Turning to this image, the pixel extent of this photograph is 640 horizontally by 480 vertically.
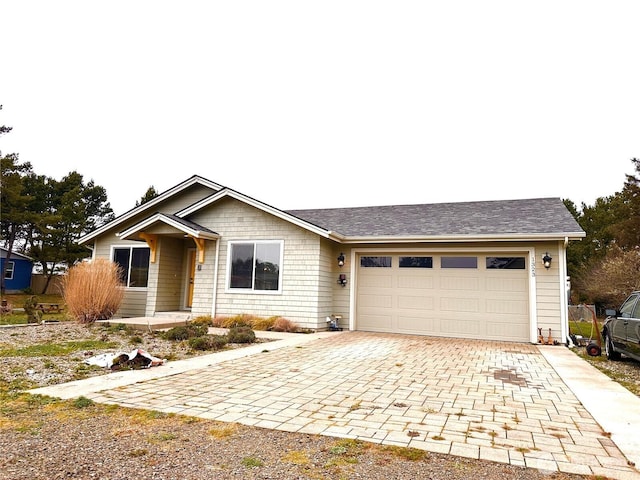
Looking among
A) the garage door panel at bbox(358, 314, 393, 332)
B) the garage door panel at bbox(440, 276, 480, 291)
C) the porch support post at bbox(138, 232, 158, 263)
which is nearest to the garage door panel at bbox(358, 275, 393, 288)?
the garage door panel at bbox(358, 314, 393, 332)

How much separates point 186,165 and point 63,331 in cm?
1974

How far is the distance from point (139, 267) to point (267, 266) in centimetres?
505

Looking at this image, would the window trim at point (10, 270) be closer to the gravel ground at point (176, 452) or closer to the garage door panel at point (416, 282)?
the garage door panel at point (416, 282)

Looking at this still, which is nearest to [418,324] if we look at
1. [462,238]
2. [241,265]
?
[462,238]

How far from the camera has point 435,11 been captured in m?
10.5

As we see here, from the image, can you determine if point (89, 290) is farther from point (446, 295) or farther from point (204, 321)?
point (446, 295)

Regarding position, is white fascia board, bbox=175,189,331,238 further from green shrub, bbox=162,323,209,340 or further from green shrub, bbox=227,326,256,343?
green shrub, bbox=162,323,209,340

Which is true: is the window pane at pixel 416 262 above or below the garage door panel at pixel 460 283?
above

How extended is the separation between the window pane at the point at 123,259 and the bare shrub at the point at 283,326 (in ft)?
20.6

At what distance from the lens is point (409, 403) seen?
437cm

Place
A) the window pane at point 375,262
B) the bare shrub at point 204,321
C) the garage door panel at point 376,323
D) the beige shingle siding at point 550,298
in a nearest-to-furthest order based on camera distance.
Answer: the beige shingle siding at point 550,298 < the bare shrub at point 204,321 < the garage door panel at point 376,323 < the window pane at point 375,262

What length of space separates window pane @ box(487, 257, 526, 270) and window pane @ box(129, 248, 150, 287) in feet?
35.3

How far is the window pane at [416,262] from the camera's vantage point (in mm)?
11570

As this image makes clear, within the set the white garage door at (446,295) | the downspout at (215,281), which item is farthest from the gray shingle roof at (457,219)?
the downspout at (215,281)
